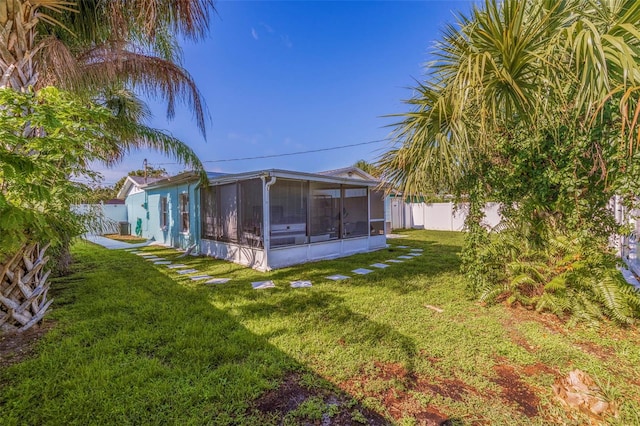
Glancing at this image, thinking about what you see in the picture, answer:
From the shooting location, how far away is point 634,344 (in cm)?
327

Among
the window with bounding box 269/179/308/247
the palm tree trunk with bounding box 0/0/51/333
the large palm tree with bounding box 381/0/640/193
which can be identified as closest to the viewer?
the large palm tree with bounding box 381/0/640/193

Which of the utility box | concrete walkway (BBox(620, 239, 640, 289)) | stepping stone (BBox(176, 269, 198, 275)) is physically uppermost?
the utility box

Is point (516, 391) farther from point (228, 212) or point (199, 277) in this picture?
point (228, 212)

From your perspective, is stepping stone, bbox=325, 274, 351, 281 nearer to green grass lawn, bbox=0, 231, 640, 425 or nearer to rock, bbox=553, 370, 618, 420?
green grass lawn, bbox=0, 231, 640, 425

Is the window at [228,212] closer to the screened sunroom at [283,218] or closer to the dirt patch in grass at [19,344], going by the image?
the screened sunroom at [283,218]

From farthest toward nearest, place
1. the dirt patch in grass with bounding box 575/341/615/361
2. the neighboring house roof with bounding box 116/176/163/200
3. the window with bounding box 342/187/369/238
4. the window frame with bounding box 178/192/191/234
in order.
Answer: the neighboring house roof with bounding box 116/176/163/200 → the window frame with bounding box 178/192/191/234 → the window with bounding box 342/187/369/238 → the dirt patch in grass with bounding box 575/341/615/361

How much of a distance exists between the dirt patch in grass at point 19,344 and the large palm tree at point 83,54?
0.42 ft

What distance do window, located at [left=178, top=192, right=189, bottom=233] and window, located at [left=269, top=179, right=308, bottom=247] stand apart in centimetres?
465

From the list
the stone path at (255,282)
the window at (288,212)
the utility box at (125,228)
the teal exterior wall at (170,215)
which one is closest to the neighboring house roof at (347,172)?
the window at (288,212)

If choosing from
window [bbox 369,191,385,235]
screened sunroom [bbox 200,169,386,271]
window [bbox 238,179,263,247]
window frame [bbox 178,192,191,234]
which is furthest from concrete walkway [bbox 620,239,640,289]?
window frame [bbox 178,192,191,234]

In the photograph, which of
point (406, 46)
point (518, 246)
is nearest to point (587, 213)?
point (518, 246)

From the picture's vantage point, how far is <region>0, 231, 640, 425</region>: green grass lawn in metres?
2.30

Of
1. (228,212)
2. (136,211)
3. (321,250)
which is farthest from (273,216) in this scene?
(136,211)

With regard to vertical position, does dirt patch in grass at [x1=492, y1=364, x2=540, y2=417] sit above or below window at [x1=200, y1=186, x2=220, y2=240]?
below
